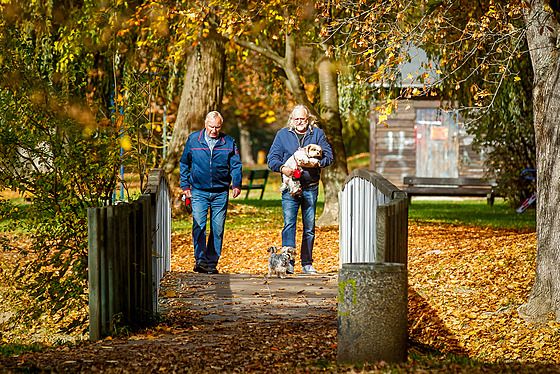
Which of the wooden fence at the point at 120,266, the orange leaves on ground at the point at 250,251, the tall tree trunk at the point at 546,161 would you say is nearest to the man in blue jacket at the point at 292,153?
the orange leaves on ground at the point at 250,251

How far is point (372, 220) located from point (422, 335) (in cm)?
117

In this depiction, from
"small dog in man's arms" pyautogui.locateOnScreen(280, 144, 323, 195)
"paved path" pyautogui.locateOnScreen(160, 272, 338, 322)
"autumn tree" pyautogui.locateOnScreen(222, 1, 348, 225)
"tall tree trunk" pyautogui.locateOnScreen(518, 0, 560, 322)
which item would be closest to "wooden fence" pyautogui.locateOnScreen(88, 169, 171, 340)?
"paved path" pyautogui.locateOnScreen(160, 272, 338, 322)

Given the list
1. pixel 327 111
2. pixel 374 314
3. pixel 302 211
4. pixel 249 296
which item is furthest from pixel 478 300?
pixel 327 111

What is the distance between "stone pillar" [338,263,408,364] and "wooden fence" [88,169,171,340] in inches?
73.1

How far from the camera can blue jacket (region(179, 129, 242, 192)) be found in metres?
9.41

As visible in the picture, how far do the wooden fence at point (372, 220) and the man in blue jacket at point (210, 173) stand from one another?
1.35m

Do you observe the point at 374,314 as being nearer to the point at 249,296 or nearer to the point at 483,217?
the point at 249,296

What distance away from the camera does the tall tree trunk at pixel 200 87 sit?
17.2 metres

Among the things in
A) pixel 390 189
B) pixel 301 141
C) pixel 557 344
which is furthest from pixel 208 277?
pixel 557 344

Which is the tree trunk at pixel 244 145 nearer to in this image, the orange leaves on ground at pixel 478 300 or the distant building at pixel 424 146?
the distant building at pixel 424 146

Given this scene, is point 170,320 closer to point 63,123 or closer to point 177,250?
point 63,123

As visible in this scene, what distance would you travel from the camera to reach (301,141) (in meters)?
9.17

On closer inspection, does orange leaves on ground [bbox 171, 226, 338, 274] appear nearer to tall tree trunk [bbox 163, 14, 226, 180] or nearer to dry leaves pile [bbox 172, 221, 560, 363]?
dry leaves pile [bbox 172, 221, 560, 363]

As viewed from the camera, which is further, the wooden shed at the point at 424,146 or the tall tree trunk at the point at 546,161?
the wooden shed at the point at 424,146
